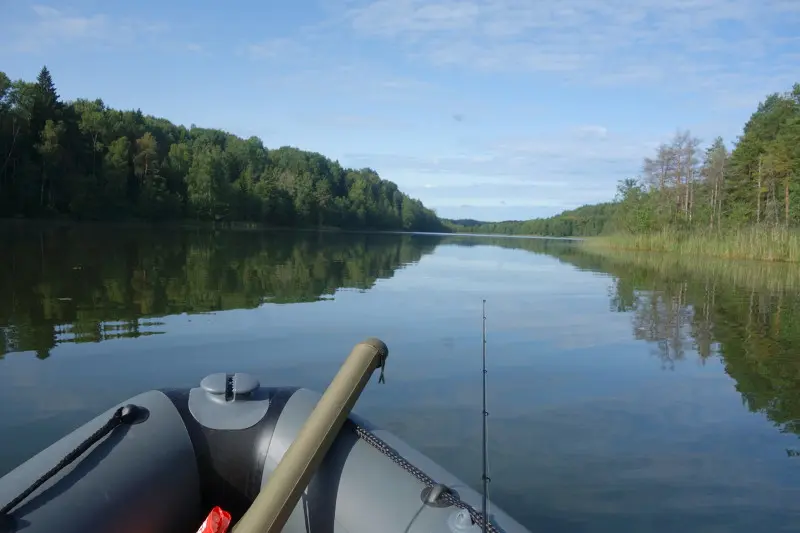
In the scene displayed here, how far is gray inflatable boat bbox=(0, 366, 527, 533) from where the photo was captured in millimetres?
2043

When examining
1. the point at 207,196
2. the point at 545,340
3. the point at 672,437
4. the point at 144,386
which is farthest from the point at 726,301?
the point at 207,196

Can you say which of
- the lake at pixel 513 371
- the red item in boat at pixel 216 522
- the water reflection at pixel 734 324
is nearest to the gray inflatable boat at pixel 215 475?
the red item in boat at pixel 216 522

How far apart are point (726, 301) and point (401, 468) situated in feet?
41.0

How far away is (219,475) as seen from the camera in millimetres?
2699

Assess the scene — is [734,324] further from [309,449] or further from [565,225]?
[565,225]

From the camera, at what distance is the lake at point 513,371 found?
3.86m

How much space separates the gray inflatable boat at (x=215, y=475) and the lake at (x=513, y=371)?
1.48 m

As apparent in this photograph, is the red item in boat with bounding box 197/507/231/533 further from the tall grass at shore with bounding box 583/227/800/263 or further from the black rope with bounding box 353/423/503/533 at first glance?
the tall grass at shore with bounding box 583/227/800/263

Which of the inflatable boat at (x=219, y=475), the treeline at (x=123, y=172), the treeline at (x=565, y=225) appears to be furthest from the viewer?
the treeline at (x=565, y=225)

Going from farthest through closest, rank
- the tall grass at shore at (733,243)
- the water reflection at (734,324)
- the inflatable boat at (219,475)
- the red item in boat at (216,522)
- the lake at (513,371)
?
1. the tall grass at shore at (733,243)
2. the water reflection at (734,324)
3. the lake at (513,371)
4. the red item in boat at (216,522)
5. the inflatable boat at (219,475)

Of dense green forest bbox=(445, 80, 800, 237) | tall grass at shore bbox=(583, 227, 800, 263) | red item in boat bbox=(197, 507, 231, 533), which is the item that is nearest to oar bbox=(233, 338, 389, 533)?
red item in boat bbox=(197, 507, 231, 533)

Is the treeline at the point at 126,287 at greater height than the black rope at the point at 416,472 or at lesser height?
lesser

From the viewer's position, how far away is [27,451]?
3.88 metres

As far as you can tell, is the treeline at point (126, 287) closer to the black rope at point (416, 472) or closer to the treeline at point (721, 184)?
the black rope at point (416, 472)
